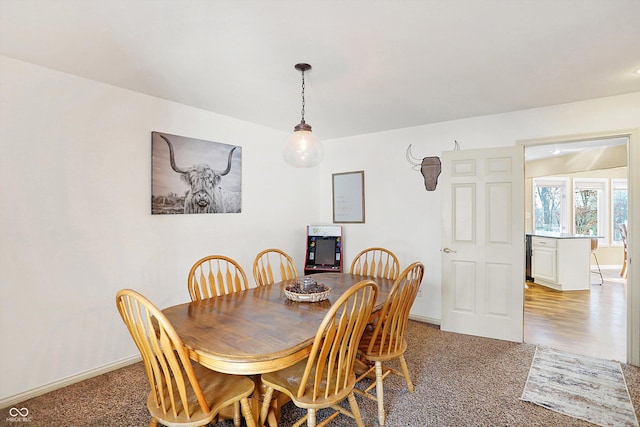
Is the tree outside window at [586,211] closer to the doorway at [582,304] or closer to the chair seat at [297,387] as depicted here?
the doorway at [582,304]

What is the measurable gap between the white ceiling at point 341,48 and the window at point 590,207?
5667mm

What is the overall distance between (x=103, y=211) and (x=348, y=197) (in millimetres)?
2940

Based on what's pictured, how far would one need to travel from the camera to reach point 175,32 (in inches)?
74.2

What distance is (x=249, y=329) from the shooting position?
5.55 ft

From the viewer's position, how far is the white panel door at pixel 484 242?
331 cm

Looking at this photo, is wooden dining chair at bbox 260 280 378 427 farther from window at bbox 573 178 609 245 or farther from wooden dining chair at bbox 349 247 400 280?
window at bbox 573 178 609 245

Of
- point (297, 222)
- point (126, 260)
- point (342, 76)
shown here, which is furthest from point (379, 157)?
point (126, 260)

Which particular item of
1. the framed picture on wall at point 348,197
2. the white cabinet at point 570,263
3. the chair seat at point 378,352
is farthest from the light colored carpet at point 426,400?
the white cabinet at point 570,263

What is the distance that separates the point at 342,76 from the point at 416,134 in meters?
1.80

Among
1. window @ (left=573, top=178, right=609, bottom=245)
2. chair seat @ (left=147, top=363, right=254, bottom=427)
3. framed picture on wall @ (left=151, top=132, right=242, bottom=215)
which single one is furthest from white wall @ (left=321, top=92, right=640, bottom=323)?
window @ (left=573, top=178, right=609, bottom=245)

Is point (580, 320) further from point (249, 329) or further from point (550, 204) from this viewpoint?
point (550, 204)

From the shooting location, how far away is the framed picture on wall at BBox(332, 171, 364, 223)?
4.48 metres

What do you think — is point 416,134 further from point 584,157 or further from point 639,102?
point 584,157

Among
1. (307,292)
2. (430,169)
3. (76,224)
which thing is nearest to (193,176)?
(76,224)
